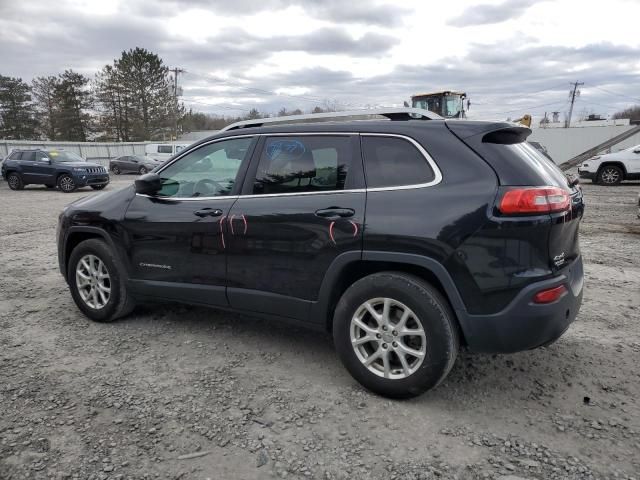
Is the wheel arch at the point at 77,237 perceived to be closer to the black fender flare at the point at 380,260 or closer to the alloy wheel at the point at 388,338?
the black fender flare at the point at 380,260

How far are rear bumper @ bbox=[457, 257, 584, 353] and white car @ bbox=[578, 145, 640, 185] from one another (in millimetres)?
17441

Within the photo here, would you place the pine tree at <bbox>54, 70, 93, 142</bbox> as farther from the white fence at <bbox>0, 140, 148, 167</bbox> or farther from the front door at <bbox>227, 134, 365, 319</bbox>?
the front door at <bbox>227, 134, 365, 319</bbox>

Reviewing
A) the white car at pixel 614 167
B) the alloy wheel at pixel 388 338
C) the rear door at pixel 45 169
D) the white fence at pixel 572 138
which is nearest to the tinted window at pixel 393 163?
the alloy wheel at pixel 388 338

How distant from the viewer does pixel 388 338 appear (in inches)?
117

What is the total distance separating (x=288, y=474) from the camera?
2404mm

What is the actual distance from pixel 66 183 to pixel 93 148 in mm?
20454

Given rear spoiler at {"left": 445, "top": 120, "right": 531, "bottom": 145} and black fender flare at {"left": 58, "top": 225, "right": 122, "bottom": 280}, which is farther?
black fender flare at {"left": 58, "top": 225, "right": 122, "bottom": 280}

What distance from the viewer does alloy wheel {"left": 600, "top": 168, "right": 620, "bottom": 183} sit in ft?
57.7

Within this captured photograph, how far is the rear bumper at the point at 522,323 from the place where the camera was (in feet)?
8.73

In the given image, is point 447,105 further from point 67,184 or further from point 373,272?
point 373,272

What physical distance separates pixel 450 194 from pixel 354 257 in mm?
698

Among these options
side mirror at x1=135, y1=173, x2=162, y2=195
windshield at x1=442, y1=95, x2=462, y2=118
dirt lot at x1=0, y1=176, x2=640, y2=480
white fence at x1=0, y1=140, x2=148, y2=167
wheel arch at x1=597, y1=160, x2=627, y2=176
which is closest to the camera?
dirt lot at x1=0, y1=176, x2=640, y2=480

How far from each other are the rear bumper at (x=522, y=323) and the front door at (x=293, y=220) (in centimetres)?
85

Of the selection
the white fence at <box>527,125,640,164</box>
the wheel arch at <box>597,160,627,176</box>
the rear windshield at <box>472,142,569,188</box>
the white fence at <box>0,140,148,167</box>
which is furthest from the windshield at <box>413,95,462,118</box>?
the white fence at <box>0,140,148,167</box>
